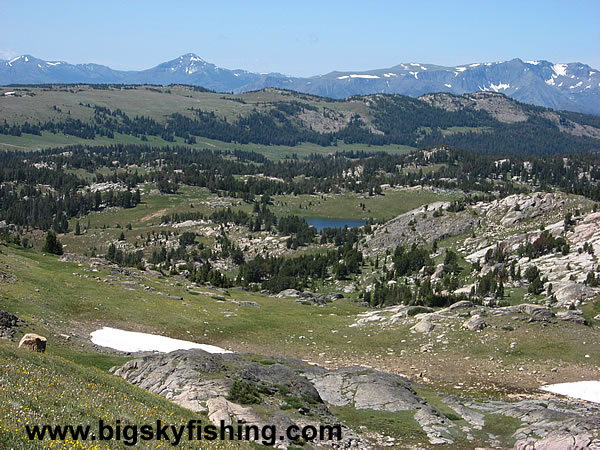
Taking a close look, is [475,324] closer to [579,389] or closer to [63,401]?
[579,389]

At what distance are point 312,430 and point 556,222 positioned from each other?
3272 inches

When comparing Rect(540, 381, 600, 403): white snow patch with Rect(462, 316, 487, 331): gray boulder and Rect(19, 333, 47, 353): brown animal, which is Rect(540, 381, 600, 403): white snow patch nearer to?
Rect(462, 316, 487, 331): gray boulder

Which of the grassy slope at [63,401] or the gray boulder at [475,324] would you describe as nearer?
the grassy slope at [63,401]

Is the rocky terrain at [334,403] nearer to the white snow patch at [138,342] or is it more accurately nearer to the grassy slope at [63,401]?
the grassy slope at [63,401]

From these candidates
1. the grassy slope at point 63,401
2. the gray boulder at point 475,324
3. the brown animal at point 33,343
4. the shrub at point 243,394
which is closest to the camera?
the grassy slope at point 63,401

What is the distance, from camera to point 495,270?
83562mm

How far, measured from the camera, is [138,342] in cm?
4716

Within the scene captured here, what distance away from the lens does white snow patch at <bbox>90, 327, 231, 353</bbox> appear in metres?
45.4

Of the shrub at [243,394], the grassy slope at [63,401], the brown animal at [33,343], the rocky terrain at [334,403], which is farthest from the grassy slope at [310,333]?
the shrub at [243,394]

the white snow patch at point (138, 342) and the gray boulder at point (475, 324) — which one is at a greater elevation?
the gray boulder at point (475, 324)

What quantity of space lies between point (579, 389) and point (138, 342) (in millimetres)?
35382

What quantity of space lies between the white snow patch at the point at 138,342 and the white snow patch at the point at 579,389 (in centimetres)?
2641

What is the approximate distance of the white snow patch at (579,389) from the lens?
3775 centimetres

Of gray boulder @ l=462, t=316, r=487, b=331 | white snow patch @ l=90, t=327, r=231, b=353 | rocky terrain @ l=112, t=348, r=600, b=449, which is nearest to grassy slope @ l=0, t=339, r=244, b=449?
rocky terrain @ l=112, t=348, r=600, b=449
